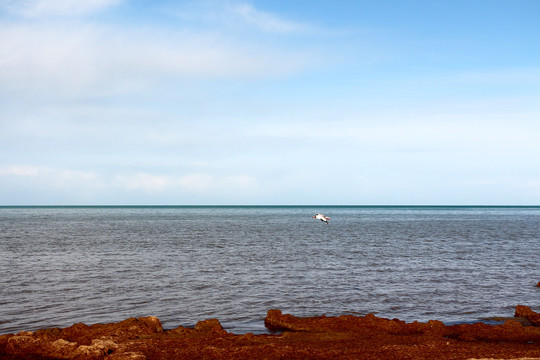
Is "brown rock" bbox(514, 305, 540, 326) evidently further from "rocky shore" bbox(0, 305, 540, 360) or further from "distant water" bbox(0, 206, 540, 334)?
"distant water" bbox(0, 206, 540, 334)

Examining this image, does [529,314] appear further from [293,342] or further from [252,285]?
[252,285]

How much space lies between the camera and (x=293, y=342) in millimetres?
13852

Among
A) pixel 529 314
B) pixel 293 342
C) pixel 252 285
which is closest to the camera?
pixel 293 342

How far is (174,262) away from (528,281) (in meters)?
22.7

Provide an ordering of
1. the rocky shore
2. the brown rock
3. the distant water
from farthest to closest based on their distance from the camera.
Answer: the distant water → the brown rock → the rocky shore

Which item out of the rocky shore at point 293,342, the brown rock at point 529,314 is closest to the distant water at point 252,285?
the brown rock at point 529,314

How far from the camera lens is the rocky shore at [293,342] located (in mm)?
12375

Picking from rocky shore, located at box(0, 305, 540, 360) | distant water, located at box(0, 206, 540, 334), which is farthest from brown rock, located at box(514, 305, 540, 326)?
distant water, located at box(0, 206, 540, 334)

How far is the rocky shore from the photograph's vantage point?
12375mm

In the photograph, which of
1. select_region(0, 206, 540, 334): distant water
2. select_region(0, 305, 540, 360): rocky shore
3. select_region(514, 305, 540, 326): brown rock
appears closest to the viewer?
select_region(0, 305, 540, 360): rocky shore

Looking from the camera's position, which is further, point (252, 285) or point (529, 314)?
point (252, 285)

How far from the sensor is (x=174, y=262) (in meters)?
34.6

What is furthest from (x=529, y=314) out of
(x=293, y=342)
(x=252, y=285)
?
(x=252, y=285)

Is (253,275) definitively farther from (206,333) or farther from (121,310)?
(206,333)
